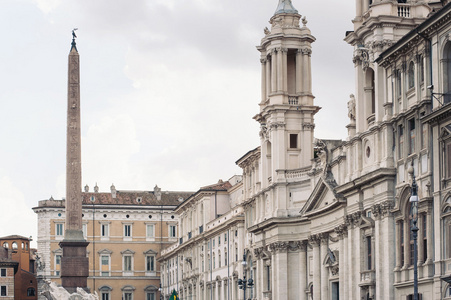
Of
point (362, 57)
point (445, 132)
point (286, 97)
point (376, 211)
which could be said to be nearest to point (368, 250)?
point (376, 211)

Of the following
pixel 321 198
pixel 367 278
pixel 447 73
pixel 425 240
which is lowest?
pixel 367 278

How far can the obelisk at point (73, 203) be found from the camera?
248 ft

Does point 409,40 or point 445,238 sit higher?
point 409,40

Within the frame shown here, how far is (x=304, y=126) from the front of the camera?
83.4 m

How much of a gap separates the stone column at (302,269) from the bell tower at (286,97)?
5.78 metres

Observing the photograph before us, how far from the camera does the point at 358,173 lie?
206 feet

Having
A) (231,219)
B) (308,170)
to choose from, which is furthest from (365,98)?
(231,219)

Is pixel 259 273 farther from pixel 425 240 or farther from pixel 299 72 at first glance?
pixel 425 240

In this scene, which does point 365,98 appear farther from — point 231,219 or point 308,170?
point 231,219

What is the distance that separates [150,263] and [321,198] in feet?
235

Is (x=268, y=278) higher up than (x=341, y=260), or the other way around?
(x=341, y=260)

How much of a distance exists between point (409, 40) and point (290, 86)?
3094 cm

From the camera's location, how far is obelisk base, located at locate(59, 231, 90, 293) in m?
75.5

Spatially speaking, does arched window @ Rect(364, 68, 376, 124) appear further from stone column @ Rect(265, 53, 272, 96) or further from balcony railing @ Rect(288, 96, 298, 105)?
stone column @ Rect(265, 53, 272, 96)
